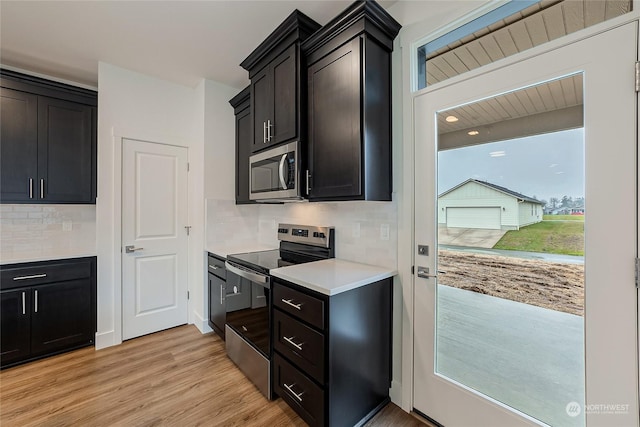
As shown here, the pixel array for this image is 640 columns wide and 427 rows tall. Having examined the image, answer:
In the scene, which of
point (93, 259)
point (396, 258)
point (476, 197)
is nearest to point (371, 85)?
point (476, 197)

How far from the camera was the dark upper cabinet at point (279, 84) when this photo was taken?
1.95m

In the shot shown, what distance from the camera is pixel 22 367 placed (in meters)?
2.28

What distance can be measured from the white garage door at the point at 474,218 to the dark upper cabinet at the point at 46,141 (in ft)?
11.1

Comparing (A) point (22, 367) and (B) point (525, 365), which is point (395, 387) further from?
(A) point (22, 367)

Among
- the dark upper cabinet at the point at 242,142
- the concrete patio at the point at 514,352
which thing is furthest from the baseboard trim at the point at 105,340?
the concrete patio at the point at 514,352

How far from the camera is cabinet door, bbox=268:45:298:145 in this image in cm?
199

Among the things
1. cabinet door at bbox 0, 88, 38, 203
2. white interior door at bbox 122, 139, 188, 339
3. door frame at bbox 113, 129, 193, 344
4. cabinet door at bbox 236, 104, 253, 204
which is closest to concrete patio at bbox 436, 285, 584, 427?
cabinet door at bbox 236, 104, 253, 204

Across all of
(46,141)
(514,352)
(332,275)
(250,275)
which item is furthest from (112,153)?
(514,352)

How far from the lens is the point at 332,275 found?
1678 mm

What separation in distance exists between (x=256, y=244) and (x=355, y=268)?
5.70ft

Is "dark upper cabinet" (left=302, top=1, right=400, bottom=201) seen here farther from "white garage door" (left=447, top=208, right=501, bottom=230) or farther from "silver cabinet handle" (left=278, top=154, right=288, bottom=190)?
"white garage door" (left=447, top=208, right=501, bottom=230)

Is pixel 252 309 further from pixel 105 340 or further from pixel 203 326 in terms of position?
pixel 105 340

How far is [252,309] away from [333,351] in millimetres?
871

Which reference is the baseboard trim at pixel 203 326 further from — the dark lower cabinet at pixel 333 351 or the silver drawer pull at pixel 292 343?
the silver drawer pull at pixel 292 343
